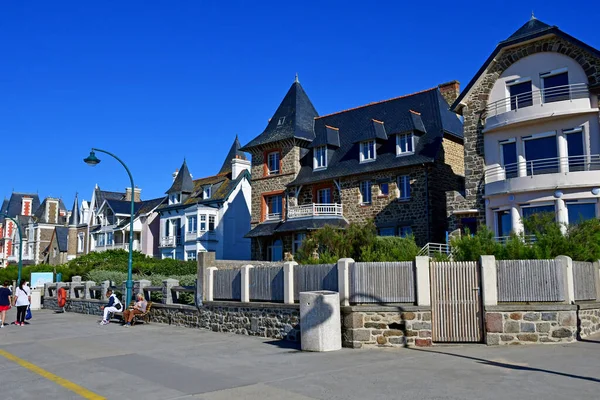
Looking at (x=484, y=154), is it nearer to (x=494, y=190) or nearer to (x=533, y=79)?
(x=494, y=190)

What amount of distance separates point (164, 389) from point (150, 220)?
4704 centimetres

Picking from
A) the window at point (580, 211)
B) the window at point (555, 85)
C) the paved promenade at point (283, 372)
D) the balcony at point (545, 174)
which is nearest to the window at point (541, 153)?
the balcony at point (545, 174)

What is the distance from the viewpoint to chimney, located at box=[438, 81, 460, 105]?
107ft

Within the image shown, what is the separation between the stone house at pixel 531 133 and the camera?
2239 cm

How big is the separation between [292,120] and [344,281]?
2425 cm

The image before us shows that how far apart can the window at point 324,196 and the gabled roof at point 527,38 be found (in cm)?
1004

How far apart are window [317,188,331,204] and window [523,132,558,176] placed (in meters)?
12.6

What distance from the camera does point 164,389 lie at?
29.5 ft

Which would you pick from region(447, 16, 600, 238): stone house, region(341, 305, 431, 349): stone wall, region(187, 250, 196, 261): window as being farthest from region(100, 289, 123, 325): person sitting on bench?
region(187, 250, 196, 261): window

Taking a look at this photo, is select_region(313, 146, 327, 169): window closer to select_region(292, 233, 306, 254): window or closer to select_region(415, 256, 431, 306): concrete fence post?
select_region(292, 233, 306, 254): window

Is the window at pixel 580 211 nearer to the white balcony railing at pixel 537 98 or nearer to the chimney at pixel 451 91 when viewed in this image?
A: the white balcony railing at pixel 537 98

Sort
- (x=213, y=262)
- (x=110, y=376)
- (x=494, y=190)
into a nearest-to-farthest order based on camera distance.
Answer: (x=110, y=376)
(x=213, y=262)
(x=494, y=190)

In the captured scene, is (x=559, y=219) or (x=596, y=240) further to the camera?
(x=559, y=219)

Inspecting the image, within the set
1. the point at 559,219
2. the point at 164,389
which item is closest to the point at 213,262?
the point at 164,389
